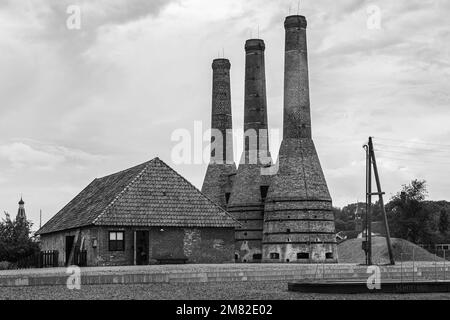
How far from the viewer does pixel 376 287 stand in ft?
70.0

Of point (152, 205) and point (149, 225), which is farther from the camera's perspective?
point (152, 205)

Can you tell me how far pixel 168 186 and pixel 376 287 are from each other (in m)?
24.3

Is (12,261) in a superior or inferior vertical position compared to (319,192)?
inferior

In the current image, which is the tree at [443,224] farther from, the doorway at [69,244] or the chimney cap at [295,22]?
the doorway at [69,244]

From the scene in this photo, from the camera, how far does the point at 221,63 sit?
6462 cm

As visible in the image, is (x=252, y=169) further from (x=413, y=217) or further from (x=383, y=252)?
(x=413, y=217)

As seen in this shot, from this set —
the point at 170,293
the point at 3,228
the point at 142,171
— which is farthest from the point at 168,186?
the point at 170,293

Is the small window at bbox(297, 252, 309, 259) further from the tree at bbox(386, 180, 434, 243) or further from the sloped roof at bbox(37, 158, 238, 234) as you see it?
the tree at bbox(386, 180, 434, 243)

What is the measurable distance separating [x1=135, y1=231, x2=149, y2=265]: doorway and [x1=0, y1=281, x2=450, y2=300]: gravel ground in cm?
Result: 1739

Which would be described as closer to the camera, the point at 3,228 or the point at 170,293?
the point at 170,293

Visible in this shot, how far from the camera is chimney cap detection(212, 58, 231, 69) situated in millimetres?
64625

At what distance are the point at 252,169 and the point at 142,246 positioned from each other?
58.8 ft

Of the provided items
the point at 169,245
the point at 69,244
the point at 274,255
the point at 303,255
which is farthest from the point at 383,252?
the point at 69,244
